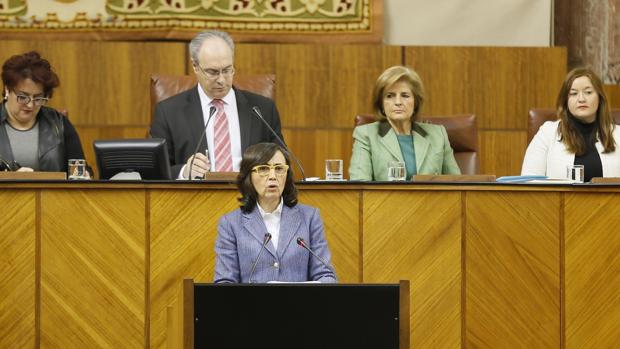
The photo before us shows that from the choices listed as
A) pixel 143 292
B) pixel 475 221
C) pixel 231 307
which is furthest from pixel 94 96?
pixel 231 307

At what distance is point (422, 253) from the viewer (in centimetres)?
437

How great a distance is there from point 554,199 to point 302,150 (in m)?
2.22

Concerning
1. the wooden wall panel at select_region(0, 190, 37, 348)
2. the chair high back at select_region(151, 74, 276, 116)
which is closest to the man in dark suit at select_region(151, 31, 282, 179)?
the chair high back at select_region(151, 74, 276, 116)

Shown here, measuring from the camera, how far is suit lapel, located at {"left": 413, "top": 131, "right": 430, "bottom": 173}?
5.09m

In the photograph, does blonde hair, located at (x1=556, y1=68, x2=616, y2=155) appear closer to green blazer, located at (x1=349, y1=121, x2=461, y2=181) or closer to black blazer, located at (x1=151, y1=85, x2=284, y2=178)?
green blazer, located at (x1=349, y1=121, x2=461, y2=181)

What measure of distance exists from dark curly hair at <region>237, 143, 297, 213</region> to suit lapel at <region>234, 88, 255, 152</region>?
1.25 metres

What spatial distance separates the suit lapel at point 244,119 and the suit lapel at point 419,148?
73cm

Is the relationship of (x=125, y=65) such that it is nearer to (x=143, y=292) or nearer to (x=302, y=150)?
(x=302, y=150)

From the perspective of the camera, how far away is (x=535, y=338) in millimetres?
4316

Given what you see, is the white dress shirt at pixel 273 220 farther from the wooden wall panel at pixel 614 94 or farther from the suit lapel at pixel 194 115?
the wooden wall panel at pixel 614 94

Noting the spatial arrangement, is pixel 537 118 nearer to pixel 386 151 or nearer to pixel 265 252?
pixel 386 151

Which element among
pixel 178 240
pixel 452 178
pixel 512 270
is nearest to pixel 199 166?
pixel 178 240

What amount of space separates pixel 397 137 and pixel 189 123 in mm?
917

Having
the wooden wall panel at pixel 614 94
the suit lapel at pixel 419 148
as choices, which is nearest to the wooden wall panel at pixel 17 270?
the suit lapel at pixel 419 148
